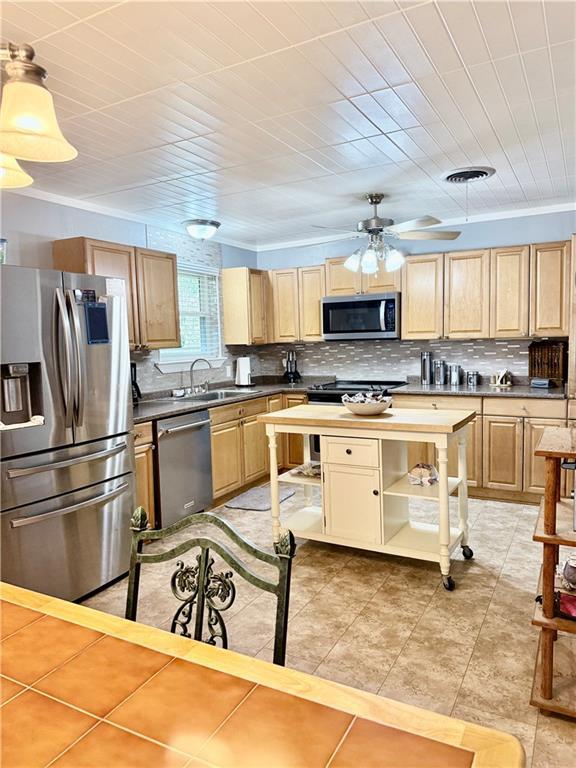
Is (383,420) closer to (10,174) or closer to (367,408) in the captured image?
Result: (367,408)

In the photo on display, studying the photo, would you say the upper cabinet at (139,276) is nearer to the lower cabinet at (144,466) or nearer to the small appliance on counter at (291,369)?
the lower cabinet at (144,466)

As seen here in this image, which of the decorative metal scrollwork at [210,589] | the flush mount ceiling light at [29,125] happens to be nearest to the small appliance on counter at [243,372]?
the flush mount ceiling light at [29,125]

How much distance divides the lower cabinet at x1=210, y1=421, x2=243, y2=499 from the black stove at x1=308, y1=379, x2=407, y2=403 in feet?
2.99

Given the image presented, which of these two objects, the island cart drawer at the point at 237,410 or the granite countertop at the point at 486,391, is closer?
the granite countertop at the point at 486,391

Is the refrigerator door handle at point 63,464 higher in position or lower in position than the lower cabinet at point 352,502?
higher

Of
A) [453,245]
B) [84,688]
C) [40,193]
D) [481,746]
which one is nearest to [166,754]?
[84,688]

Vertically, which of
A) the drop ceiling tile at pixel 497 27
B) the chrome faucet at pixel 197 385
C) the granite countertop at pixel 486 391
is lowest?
the granite countertop at pixel 486 391

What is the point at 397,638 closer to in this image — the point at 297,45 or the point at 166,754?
the point at 166,754

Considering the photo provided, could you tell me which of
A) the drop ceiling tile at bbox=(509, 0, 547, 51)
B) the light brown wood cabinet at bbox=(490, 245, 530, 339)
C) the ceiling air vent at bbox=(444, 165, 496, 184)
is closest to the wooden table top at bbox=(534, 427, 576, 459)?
the drop ceiling tile at bbox=(509, 0, 547, 51)

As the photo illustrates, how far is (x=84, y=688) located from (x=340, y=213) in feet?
Result: 14.7

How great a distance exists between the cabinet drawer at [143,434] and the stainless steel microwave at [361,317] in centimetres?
240

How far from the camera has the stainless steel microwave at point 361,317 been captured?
16.9 ft

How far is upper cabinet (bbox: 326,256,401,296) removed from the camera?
5.20 m

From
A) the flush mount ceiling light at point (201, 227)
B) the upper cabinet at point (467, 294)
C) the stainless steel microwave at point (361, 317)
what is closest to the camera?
the flush mount ceiling light at point (201, 227)
